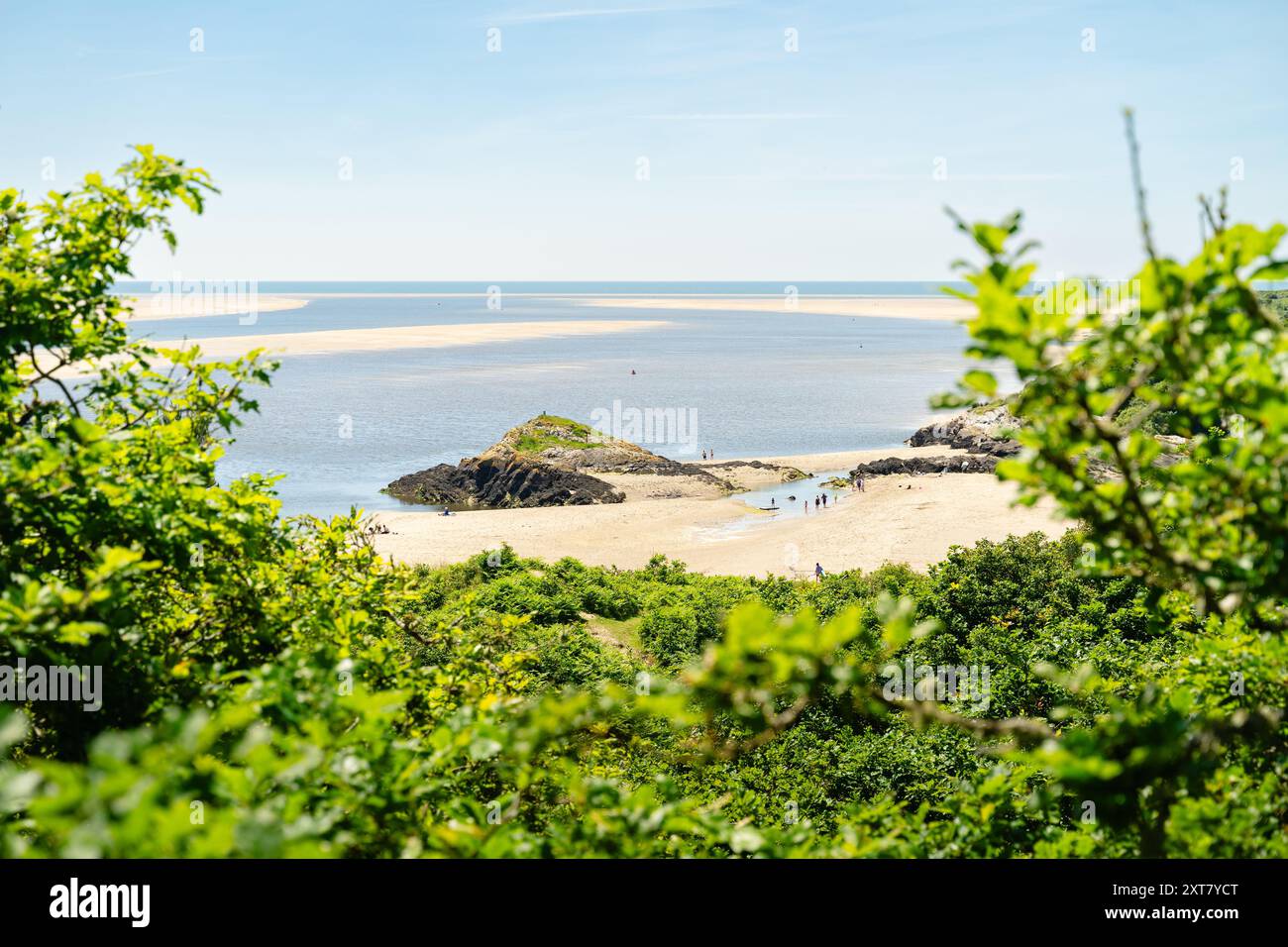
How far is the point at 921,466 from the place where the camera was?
6181 cm

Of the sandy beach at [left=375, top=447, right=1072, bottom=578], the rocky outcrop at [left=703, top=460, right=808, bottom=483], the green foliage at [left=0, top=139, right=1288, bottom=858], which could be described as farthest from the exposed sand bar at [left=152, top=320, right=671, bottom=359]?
the green foliage at [left=0, top=139, right=1288, bottom=858]

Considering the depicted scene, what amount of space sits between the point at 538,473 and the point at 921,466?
2560 centimetres

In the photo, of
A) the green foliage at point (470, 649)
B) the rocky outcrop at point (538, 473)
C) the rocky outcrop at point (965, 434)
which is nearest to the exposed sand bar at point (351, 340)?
the rocky outcrop at point (538, 473)

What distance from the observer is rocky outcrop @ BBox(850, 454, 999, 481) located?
199 ft

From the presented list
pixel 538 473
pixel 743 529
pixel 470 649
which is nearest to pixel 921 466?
pixel 743 529

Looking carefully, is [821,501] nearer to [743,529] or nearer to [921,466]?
[743,529]

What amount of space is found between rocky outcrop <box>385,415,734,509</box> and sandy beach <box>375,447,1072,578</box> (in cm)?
268

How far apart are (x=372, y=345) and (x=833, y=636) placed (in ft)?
560

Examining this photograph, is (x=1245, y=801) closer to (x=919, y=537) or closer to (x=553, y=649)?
(x=553, y=649)

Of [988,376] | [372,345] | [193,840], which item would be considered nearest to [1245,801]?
[988,376]

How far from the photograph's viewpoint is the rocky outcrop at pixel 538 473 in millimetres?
58688

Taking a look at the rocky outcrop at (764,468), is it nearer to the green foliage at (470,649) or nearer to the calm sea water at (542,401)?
the calm sea water at (542,401)

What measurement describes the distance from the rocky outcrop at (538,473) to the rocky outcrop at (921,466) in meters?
9.44

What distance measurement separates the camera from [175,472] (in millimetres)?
5688
